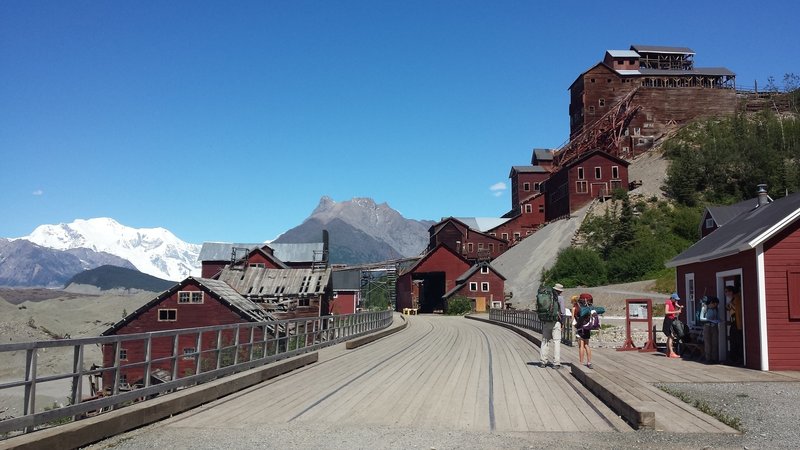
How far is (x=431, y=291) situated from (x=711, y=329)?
74964mm

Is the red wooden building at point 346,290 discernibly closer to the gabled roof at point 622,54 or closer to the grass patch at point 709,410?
the gabled roof at point 622,54

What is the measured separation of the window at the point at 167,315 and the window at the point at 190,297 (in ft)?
2.90

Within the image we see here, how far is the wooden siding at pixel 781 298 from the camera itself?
14.8 m

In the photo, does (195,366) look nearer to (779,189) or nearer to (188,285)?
(188,285)

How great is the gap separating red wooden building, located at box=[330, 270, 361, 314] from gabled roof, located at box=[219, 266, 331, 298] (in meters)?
22.5

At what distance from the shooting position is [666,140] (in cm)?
9694

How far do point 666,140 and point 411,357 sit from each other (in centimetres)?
8624

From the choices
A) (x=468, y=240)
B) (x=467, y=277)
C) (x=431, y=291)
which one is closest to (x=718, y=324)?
(x=467, y=277)

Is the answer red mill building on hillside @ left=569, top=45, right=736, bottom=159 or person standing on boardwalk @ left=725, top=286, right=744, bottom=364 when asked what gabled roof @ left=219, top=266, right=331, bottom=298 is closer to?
person standing on boardwalk @ left=725, top=286, right=744, bottom=364

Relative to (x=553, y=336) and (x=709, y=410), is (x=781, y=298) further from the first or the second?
(x=709, y=410)

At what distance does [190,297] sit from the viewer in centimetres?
4662

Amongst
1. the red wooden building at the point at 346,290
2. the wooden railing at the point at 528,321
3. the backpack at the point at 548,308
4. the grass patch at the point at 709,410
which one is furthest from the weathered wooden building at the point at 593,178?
the grass patch at the point at 709,410

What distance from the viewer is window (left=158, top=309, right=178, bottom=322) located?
153 feet

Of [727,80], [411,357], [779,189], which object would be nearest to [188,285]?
[411,357]
